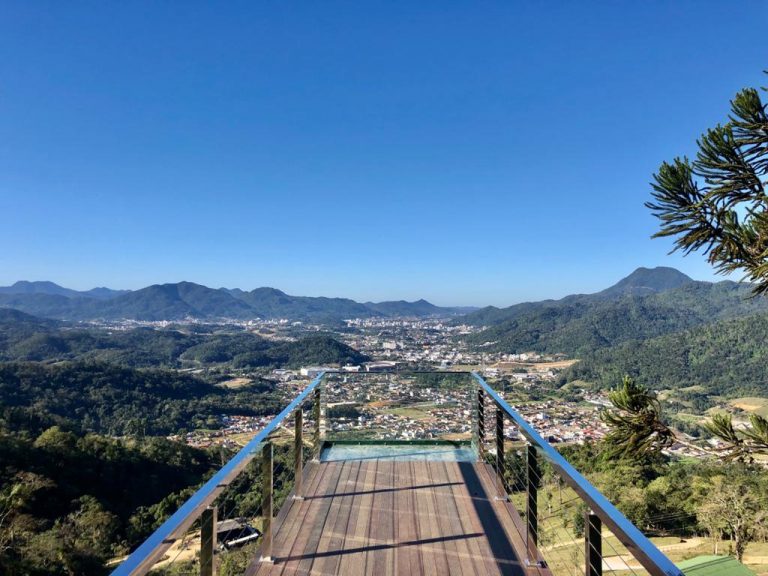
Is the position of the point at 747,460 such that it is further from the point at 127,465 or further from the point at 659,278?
the point at 659,278

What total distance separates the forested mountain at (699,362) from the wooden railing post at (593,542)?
37939mm

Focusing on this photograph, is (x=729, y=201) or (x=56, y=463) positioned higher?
(x=729, y=201)

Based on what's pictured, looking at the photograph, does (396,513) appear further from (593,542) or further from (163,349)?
(163,349)

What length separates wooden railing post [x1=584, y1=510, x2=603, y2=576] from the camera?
1444 millimetres

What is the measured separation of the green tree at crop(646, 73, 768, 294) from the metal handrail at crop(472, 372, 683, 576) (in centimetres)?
283

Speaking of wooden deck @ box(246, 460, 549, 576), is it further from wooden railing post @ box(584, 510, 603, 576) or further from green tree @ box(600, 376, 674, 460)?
green tree @ box(600, 376, 674, 460)

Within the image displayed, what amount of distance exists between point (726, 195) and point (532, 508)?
3333 mm

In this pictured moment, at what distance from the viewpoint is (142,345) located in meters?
62.8

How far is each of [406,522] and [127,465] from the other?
21.9m

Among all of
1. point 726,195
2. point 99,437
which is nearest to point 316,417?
point 726,195

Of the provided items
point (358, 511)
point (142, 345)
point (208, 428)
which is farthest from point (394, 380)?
point (142, 345)

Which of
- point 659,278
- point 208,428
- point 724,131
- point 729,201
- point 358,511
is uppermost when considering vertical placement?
point 659,278

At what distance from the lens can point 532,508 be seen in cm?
243

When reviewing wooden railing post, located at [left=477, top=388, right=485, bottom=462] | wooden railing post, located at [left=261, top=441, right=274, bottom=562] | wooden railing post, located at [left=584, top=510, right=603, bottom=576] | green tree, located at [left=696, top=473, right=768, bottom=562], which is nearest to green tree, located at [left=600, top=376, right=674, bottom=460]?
wooden railing post, located at [left=477, top=388, right=485, bottom=462]
